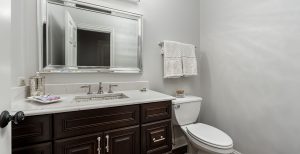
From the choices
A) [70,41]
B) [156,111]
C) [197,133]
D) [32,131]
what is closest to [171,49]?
[156,111]

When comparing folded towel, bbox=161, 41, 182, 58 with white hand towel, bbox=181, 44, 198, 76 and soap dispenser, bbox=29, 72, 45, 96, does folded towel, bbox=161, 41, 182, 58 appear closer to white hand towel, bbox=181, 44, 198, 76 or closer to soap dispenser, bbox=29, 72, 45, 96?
white hand towel, bbox=181, 44, 198, 76

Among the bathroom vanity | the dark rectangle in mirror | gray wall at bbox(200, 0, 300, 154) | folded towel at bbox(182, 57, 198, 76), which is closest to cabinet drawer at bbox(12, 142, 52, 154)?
the bathroom vanity

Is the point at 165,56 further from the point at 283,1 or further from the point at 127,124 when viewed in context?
the point at 283,1

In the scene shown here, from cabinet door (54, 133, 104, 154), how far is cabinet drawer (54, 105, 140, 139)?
0.03 m

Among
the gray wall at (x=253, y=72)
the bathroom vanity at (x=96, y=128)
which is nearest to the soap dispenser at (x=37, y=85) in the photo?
the bathroom vanity at (x=96, y=128)

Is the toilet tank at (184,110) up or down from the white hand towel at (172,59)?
down

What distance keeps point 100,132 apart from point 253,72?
164 cm

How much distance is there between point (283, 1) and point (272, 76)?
2.31ft

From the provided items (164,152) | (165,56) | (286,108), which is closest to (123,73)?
(165,56)

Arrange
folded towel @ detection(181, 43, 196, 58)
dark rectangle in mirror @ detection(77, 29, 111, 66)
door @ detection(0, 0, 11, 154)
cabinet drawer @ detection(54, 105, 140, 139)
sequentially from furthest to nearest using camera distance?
folded towel @ detection(181, 43, 196, 58) < dark rectangle in mirror @ detection(77, 29, 111, 66) < cabinet drawer @ detection(54, 105, 140, 139) < door @ detection(0, 0, 11, 154)

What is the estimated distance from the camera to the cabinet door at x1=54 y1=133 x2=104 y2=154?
97cm

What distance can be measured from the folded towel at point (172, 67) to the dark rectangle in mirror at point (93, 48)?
68 centimetres

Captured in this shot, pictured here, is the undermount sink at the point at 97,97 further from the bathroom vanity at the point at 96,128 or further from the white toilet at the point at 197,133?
the white toilet at the point at 197,133

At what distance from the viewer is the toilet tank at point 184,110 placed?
66.8 inches
